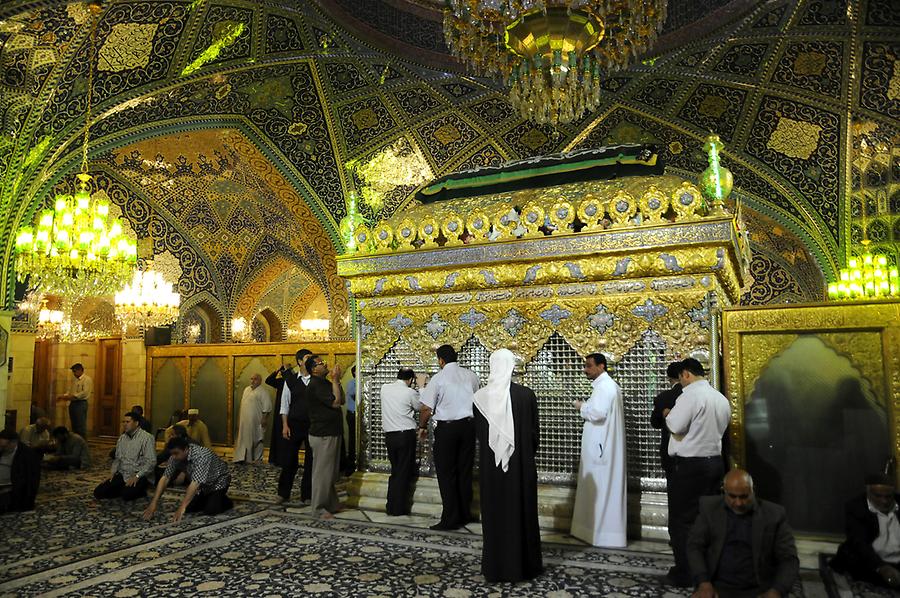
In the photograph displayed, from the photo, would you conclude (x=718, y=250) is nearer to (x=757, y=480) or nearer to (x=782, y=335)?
(x=782, y=335)

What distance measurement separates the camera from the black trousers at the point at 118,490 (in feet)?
17.2

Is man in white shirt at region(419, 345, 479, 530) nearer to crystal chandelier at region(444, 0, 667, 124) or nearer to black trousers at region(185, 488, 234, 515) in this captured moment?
black trousers at region(185, 488, 234, 515)

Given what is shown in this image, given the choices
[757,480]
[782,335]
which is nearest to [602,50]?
[782,335]

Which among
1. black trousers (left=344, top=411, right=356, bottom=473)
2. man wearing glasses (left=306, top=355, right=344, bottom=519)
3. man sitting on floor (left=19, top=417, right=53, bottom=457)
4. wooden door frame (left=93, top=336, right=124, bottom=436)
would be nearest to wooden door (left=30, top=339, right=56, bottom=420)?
wooden door frame (left=93, top=336, right=124, bottom=436)

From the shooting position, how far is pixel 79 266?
6.71 m

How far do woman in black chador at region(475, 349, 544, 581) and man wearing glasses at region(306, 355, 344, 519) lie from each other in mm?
1655

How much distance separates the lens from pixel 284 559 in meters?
3.44

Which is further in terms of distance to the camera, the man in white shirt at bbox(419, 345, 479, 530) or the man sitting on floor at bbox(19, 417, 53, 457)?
the man sitting on floor at bbox(19, 417, 53, 457)

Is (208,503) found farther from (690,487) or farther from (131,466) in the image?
(690,487)

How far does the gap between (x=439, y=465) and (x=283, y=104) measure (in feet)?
20.2

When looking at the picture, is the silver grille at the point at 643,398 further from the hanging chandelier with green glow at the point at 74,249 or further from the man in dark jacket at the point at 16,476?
the hanging chandelier with green glow at the point at 74,249

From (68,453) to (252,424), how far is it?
6.20ft

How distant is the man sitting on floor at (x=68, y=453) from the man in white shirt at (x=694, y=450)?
6.47m

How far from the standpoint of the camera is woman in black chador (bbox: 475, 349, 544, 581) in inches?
119
